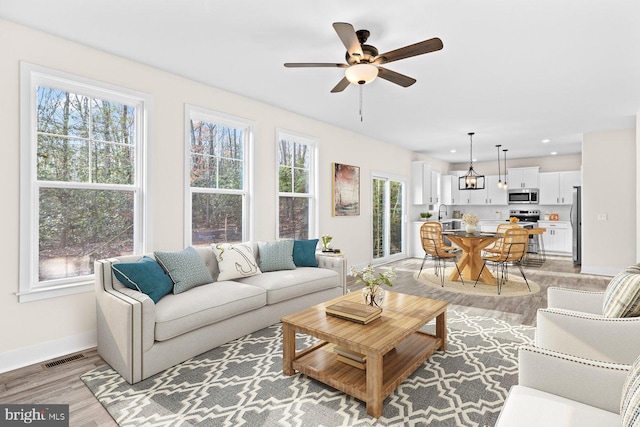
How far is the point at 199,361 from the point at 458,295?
3532 millimetres

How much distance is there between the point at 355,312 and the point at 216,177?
8.35 feet

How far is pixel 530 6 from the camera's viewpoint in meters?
2.33

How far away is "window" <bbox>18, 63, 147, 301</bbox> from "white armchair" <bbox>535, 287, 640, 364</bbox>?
3.50 m

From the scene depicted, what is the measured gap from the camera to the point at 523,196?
29.9ft

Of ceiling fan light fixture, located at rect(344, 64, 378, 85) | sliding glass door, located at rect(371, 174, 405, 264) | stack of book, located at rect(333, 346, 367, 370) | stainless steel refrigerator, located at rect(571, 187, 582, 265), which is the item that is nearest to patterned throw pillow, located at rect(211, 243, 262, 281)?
stack of book, located at rect(333, 346, 367, 370)

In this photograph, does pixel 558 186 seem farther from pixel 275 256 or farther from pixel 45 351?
pixel 45 351

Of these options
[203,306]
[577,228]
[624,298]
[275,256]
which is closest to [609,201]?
[577,228]

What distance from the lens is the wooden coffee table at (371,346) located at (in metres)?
1.96

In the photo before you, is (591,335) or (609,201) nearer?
(591,335)

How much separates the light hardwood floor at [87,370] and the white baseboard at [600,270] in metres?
0.63

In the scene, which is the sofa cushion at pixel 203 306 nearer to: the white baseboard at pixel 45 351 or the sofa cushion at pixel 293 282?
the sofa cushion at pixel 293 282

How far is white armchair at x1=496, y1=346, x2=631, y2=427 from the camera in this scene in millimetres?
1251

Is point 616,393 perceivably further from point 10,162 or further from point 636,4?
point 10,162

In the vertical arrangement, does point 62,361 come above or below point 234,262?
below
